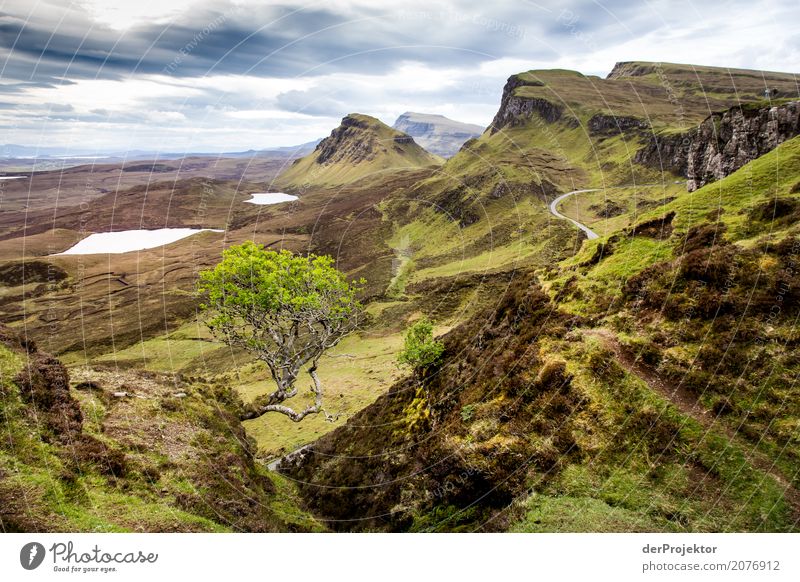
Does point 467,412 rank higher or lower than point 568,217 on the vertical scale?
lower

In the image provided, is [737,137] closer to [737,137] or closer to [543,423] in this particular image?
[737,137]

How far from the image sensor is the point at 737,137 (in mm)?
58812

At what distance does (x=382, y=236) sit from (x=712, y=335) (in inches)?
5392

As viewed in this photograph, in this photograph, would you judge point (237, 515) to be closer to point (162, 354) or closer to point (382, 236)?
point (162, 354)

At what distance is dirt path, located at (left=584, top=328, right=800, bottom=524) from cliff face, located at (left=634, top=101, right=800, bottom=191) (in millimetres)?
53626

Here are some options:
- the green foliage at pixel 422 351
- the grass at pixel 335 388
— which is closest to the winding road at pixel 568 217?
the grass at pixel 335 388

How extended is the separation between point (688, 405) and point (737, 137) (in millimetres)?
64310

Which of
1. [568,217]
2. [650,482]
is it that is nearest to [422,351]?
[650,482]

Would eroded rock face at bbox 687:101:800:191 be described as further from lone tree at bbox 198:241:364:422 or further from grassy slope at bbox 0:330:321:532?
grassy slope at bbox 0:330:321:532

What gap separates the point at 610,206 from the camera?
378 feet

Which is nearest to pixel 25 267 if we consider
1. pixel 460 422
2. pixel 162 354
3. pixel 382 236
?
pixel 162 354

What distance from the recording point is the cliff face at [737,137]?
51.8 meters

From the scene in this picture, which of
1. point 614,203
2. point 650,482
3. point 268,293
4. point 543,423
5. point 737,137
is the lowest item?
point 650,482

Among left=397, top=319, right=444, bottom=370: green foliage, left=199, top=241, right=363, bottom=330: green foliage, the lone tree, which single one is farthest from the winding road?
the lone tree
